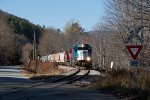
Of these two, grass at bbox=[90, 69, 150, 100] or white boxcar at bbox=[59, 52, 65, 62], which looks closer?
grass at bbox=[90, 69, 150, 100]

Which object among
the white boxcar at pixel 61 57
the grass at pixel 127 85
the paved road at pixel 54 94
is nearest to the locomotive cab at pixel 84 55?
the white boxcar at pixel 61 57

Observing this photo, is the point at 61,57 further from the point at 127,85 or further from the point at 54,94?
the point at 127,85

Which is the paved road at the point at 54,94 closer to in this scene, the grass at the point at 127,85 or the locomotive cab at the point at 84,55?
the grass at the point at 127,85

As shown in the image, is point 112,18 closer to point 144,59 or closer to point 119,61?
point 119,61

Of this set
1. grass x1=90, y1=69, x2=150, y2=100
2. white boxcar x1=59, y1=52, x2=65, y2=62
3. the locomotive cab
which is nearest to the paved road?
grass x1=90, y1=69, x2=150, y2=100

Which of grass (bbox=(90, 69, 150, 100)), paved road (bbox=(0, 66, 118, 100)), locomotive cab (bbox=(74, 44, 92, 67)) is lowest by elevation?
paved road (bbox=(0, 66, 118, 100))

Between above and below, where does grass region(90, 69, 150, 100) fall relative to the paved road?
above

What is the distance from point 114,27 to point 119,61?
606 centimetres

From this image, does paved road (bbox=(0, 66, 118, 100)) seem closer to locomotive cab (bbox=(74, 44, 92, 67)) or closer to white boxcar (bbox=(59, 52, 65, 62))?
locomotive cab (bbox=(74, 44, 92, 67))

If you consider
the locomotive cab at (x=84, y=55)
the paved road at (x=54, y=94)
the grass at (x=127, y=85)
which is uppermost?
the locomotive cab at (x=84, y=55)

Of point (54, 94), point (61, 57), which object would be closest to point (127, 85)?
point (54, 94)

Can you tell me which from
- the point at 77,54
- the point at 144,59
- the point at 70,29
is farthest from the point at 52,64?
the point at 70,29

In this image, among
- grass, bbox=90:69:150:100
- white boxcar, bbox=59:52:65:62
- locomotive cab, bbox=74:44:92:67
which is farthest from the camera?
white boxcar, bbox=59:52:65:62

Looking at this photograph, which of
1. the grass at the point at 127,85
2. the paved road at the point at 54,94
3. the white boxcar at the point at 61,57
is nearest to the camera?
the grass at the point at 127,85
